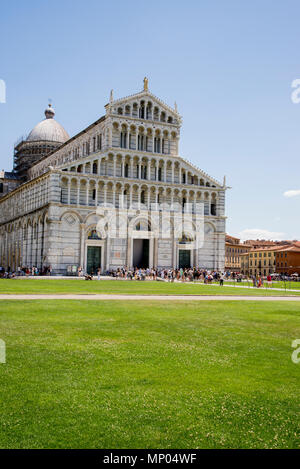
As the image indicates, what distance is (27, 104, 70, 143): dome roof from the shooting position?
91.0m

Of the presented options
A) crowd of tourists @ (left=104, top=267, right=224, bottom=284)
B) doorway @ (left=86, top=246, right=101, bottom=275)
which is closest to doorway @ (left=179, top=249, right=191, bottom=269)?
crowd of tourists @ (left=104, top=267, right=224, bottom=284)

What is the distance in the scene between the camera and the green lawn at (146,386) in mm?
6500

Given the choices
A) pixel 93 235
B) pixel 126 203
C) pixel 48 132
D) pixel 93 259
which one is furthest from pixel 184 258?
pixel 48 132

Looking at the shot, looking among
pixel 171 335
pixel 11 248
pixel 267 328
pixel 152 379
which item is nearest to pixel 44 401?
→ pixel 152 379

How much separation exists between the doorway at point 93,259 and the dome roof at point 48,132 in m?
38.7

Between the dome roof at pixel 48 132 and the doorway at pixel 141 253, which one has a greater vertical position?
the dome roof at pixel 48 132

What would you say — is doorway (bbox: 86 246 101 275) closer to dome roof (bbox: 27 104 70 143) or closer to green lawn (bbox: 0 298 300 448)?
dome roof (bbox: 27 104 70 143)

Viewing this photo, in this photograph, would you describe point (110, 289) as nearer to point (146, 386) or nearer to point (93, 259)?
point (146, 386)

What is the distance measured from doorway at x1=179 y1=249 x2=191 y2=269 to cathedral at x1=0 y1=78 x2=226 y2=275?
0.14 m

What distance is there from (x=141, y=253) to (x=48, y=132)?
39108 millimetres

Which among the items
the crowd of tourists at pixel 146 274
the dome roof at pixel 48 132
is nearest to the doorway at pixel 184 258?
the crowd of tourists at pixel 146 274

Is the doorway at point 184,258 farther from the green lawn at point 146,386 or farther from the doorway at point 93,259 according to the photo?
the green lawn at point 146,386

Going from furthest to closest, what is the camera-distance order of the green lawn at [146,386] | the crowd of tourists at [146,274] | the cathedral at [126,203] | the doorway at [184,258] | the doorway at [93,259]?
the doorway at [184,258], the doorway at [93,259], the cathedral at [126,203], the crowd of tourists at [146,274], the green lawn at [146,386]

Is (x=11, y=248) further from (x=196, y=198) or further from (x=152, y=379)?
(x=152, y=379)
